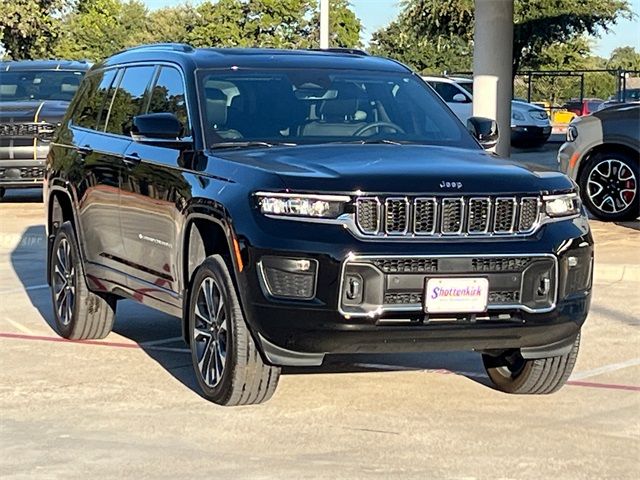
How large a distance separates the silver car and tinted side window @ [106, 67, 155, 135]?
7.55 m

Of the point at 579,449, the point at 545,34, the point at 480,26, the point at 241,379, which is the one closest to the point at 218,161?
the point at 241,379

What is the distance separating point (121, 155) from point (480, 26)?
11501 millimetres

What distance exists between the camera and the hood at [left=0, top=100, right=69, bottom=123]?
736 inches

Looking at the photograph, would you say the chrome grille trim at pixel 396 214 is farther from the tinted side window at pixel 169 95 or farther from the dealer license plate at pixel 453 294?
the tinted side window at pixel 169 95

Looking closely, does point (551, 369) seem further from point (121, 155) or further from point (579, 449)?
point (121, 155)

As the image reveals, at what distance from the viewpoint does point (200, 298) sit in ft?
23.4

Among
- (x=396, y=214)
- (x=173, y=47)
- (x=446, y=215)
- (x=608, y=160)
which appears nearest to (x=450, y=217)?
(x=446, y=215)

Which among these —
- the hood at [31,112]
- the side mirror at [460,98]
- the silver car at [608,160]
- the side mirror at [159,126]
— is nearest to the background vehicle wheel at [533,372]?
the side mirror at [159,126]

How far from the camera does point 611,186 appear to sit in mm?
15242

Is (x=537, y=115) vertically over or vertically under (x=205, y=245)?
under

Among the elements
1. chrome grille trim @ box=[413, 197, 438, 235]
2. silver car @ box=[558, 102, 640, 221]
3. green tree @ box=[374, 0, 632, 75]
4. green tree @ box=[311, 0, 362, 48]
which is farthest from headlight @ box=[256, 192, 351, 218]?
green tree @ box=[311, 0, 362, 48]

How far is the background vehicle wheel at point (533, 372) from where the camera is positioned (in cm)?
732

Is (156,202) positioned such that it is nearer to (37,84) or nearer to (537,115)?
(37,84)

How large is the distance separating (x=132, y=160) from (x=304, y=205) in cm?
202
